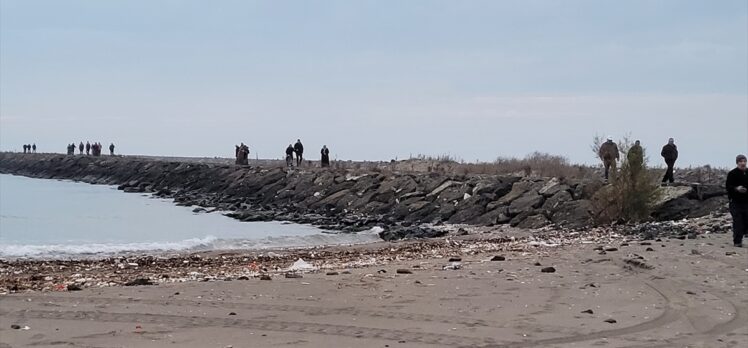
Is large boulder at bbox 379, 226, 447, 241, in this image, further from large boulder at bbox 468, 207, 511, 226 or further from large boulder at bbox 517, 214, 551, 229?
large boulder at bbox 517, 214, 551, 229

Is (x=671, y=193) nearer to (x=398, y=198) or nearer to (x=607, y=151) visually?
(x=607, y=151)

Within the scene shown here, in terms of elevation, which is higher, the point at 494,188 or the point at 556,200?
the point at 494,188

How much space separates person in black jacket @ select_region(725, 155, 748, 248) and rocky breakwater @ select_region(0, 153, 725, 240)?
665 cm

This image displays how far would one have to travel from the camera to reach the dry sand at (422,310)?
6.75m

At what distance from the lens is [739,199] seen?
41.2 ft

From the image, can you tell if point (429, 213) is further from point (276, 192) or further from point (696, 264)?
point (696, 264)

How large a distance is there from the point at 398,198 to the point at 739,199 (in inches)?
686

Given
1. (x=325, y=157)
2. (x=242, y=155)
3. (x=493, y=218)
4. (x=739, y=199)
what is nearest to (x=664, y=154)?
(x=493, y=218)

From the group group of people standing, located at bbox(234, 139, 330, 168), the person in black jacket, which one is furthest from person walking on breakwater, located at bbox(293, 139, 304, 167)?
the person in black jacket

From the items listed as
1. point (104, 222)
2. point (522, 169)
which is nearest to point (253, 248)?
point (104, 222)

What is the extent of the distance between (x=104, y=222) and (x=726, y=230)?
20.0m

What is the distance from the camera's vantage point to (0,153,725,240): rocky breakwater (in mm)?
21359

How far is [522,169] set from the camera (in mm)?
32438

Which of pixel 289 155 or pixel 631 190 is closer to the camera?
pixel 631 190
